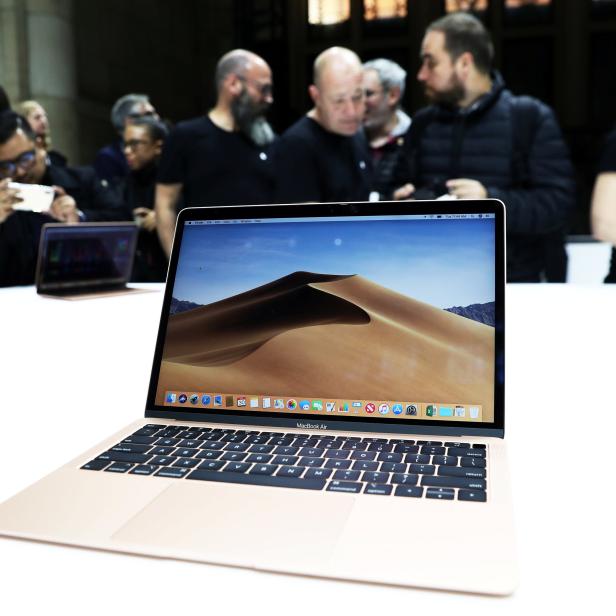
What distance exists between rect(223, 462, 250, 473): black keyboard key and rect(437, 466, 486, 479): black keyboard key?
163 mm

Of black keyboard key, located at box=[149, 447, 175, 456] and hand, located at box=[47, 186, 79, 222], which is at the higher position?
hand, located at box=[47, 186, 79, 222]

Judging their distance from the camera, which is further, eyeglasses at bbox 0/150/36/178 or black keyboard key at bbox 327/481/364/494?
eyeglasses at bbox 0/150/36/178

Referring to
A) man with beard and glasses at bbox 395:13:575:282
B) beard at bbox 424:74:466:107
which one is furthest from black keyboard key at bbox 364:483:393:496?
beard at bbox 424:74:466:107

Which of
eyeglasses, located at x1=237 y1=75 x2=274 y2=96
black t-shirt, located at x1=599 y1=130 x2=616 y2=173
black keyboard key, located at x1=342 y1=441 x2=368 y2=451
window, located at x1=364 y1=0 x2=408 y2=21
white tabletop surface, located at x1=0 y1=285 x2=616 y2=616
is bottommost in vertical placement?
white tabletop surface, located at x1=0 y1=285 x2=616 y2=616

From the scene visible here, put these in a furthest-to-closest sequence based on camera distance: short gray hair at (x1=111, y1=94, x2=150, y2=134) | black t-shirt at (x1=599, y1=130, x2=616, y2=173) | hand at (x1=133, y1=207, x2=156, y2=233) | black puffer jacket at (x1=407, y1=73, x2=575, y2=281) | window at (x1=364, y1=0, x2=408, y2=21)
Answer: window at (x1=364, y1=0, x2=408, y2=21) < short gray hair at (x1=111, y1=94, x2=150, y2=134) < hand at (x1=133, y1=207, x2=156, y2=233) < black puffer jacket at (x1=407, y1=73, x2=575, y2=281) < black t-shirt at (x1=599, y1=130, x2=616, y2=173)

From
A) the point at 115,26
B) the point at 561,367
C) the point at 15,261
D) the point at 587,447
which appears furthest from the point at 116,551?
the point at 115,26

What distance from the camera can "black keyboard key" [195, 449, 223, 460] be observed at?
0.62 metres

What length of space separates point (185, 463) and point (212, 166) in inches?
82.1

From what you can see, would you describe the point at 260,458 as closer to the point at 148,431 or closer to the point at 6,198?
the point at 148,431

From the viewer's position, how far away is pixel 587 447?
27.2 inches

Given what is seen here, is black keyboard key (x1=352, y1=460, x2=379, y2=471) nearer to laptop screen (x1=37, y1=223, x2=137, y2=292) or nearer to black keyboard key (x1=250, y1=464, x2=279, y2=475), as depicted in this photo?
black keyboard key (x1=250, y1=464, x2=279, y2=475)

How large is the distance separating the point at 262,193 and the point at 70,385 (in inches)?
70.0

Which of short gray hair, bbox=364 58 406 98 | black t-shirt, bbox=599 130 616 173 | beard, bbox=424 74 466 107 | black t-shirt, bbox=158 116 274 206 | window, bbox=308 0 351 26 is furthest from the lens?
window, bbox=308 0 351 26

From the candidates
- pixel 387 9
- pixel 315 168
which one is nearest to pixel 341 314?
pixel 315 168
